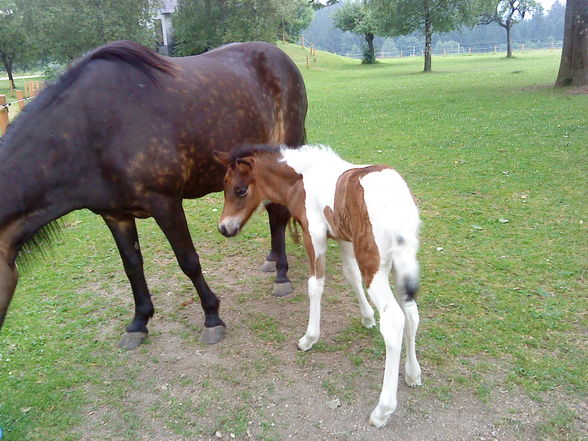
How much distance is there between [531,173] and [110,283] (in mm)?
5967

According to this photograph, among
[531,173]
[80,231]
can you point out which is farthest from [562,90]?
[80,231]

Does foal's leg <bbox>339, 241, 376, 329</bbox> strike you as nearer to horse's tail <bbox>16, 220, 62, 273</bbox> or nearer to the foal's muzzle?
the foal's muzzle

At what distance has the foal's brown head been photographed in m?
3.33

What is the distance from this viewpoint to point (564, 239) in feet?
15.8

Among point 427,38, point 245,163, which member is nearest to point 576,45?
point 245,163

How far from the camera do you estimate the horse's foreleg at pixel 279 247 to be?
174 inches

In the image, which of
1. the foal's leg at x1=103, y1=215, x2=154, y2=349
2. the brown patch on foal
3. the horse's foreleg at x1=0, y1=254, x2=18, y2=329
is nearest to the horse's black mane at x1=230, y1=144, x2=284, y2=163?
A: the brown patch on foal

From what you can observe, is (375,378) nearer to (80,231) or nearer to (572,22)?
(80,231)

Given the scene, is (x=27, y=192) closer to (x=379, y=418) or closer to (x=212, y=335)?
(x=212, y=335)

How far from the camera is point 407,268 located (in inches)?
97.4

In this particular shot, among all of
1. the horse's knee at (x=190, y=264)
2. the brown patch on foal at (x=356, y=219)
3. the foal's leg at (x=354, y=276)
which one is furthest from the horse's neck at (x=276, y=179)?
the horse's knee at (x=190, y=264)

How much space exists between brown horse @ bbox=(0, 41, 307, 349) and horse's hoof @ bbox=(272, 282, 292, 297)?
785mm

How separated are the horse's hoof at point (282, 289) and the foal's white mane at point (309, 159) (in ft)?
4.89

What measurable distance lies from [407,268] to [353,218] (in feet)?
1.48
